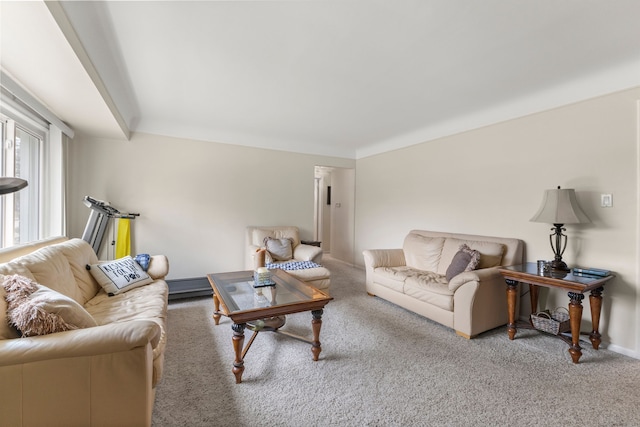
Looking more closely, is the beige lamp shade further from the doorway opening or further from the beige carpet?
the doorway opening

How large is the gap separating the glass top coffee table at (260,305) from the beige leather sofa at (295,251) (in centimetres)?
61

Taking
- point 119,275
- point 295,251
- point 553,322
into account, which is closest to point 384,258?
point 295,251

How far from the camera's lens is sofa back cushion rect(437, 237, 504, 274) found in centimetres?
290

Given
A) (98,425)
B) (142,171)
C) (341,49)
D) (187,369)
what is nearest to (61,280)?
(187,369)

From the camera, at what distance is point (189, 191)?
4.06 meters

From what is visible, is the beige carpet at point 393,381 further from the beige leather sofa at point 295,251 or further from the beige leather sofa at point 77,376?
the beige leather sofa at point 295,251

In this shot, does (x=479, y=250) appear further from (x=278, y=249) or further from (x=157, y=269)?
(x=157, y=269)

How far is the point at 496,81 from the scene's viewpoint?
2.52m

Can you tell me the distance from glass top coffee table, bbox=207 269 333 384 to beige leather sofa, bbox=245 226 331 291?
0.61 m

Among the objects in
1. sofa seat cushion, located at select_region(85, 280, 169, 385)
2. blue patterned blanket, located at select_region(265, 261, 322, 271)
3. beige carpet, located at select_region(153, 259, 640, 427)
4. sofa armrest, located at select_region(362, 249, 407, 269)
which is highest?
sofa armrest, located at select_region(362, 249, 407, 269)

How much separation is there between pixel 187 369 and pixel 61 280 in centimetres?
106

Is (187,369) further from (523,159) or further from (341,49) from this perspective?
(523,159)

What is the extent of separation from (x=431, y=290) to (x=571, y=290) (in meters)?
1.07

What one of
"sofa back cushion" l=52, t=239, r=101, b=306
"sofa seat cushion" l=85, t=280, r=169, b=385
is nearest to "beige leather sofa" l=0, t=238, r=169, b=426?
"sofa seat cushion" l=85, t=280, r=169, b=385
